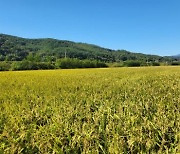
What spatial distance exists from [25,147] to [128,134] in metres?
1.56

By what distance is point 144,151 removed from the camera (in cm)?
365

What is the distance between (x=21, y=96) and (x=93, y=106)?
244 centimetres

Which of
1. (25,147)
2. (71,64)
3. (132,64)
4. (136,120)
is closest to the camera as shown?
(25,147)

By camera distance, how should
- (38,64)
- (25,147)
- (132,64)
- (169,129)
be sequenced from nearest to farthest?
(25,147)
(169,129)
(38,64)
(132,64)

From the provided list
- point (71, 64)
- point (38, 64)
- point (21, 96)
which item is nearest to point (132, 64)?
point (71, 64)

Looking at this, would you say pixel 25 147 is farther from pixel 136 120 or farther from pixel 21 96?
pixel 21 96

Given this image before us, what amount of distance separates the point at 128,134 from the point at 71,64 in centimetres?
6966

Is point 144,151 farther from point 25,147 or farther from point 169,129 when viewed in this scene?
point 25,147

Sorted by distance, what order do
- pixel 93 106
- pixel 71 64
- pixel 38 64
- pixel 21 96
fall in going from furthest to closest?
pixel 71 64 → pixel 38 64 → pixel 21 96 → pixel 93 106

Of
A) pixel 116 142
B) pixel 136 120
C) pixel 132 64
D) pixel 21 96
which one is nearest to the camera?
pixel 116 142

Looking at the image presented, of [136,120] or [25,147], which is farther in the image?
[136,120]

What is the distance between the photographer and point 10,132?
4.39 meters

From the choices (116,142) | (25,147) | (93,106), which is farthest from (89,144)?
(93,106)

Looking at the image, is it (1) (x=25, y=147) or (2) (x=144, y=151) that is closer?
(2) (x=144, y=151)
